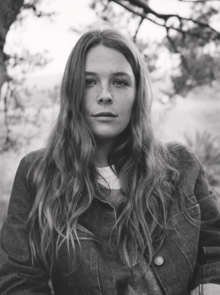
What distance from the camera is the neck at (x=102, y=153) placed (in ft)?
5.55

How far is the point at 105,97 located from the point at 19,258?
0.67m

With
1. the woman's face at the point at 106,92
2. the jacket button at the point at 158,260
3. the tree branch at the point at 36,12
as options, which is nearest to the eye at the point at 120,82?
the woman's face at the point at 106,92

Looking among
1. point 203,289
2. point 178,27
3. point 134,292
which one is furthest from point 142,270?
point 178,27

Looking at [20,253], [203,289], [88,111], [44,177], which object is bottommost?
[203,289]

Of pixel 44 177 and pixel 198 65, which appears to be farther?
pixel 198 65

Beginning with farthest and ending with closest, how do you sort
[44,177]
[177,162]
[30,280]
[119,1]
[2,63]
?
[119,1]
[2,63]
[177,162]
[44,177]
[30,280]

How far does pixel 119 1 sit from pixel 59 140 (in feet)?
5.52

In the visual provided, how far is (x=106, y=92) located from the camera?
1532 mm

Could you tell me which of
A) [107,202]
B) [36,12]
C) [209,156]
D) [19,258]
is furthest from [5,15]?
[209,156]

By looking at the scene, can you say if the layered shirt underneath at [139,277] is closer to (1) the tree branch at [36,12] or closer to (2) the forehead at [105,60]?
(2) the forehead at [105,60]

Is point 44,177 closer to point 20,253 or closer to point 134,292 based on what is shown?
point 20,253

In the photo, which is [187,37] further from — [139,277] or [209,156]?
[209,156]

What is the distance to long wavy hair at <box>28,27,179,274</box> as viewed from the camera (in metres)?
1.47

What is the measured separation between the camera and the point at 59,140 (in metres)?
1.63
